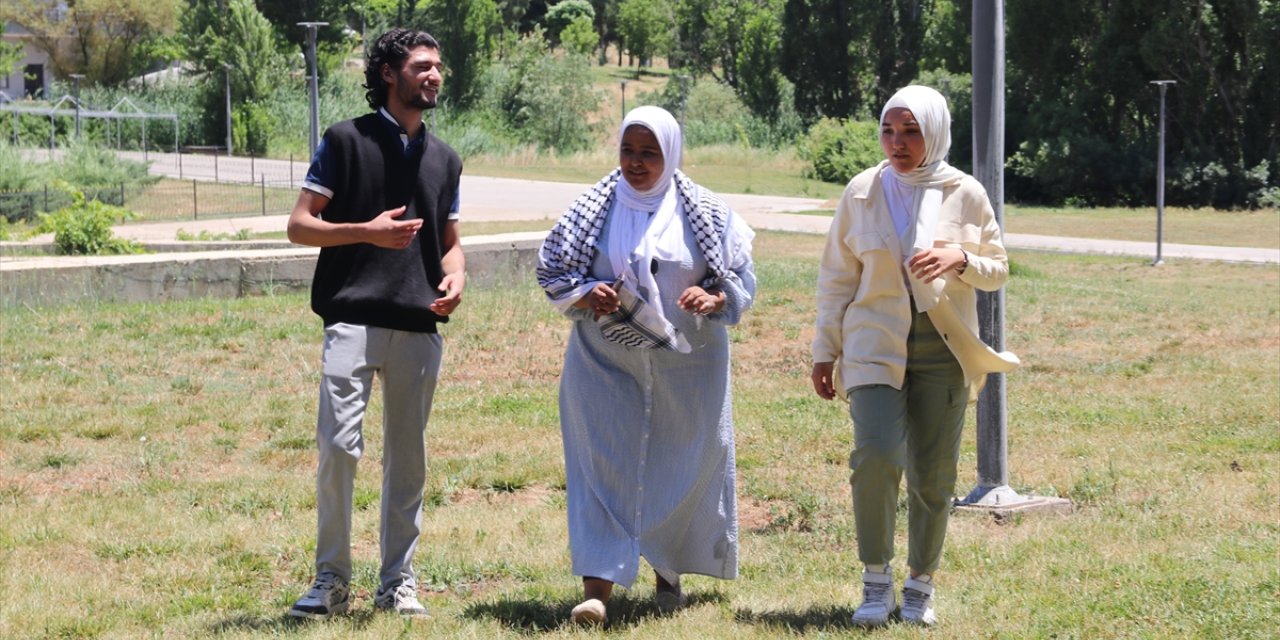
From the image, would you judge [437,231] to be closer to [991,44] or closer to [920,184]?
[920,184]

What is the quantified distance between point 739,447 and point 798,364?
9.19 feet

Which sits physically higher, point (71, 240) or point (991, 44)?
point (991, 44)

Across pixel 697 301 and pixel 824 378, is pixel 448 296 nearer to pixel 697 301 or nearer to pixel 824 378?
pixel 697 301

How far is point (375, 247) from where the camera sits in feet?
15.5

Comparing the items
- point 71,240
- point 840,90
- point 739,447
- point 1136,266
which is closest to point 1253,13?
point 1136,266

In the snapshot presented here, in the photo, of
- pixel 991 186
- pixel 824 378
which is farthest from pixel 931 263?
pixel 991 186

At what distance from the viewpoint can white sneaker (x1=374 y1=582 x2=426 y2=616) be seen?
193 inches

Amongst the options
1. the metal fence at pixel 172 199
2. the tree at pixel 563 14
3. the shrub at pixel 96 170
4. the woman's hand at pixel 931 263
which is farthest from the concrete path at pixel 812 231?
the tree at pixel 563 14

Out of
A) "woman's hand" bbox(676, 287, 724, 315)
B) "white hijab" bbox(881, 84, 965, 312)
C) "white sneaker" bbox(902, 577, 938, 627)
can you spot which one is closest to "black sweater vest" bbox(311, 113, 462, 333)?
"woman's hand" bbox(676, 287, 724, 315)

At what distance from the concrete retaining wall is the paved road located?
9156 mm

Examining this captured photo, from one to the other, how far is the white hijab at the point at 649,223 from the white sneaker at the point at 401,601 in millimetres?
1267

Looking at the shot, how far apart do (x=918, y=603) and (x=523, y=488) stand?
9.50 ft

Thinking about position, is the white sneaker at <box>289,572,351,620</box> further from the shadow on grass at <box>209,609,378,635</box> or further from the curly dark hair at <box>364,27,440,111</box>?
the curly dark hair at <box>364,27,440,111</box>

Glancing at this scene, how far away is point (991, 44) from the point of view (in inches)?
263
